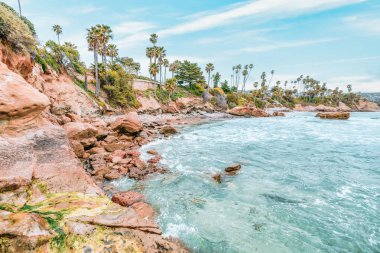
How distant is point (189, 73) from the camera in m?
79.8

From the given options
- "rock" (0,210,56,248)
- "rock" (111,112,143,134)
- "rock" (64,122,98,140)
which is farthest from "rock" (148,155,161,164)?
"rock" (0,210,56,248)

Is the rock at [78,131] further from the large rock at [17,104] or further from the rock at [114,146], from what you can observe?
the large rock at [17,104]

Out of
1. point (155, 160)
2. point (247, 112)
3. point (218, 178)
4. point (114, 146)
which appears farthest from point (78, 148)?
point (247, 112)

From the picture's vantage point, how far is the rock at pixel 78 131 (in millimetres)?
15589

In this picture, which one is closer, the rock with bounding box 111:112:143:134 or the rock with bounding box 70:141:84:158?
the rock with bounding box 70:141:84:158

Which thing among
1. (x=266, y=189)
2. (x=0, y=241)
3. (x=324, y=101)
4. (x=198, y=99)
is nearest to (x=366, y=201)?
(x=266, y=189)

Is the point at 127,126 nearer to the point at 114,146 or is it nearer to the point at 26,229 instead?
the point at 114,146

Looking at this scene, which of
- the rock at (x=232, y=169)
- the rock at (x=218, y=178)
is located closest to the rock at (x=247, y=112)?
the rock at (x=232, y=169)

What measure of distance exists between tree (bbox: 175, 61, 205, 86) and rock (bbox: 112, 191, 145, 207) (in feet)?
241

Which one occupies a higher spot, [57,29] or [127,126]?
[57,29]

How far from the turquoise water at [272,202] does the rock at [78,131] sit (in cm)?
615

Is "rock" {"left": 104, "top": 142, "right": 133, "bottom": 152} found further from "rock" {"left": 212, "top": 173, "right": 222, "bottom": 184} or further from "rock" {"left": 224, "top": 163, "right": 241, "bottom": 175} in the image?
"rock" {"left": 224, "top": 163, "right": 241, "bottom": 175}

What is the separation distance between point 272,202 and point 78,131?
45.4 ft

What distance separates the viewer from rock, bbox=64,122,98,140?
15589 millimetres
